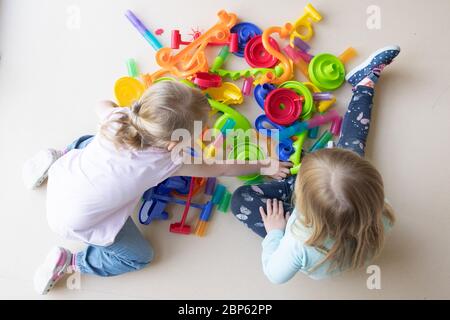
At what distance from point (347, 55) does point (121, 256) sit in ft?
2.69

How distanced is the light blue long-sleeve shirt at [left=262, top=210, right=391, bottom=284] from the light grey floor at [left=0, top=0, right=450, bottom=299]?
12cm

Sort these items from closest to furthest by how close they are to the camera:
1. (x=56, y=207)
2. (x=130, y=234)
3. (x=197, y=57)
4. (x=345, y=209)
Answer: (x=345, y=209), (x=56, y=207), (x=130, y=234), (x=197, y=57)

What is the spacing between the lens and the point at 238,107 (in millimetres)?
1126

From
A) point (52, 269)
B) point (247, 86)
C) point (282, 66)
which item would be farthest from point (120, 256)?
point (282, 66)

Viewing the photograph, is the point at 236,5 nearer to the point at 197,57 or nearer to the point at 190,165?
the point at 197,57

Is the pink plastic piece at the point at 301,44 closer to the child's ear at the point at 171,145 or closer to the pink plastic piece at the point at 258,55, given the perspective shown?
the pink plastic piece at the point at 258,55

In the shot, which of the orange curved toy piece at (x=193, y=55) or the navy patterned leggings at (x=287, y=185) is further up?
the orange curved toy piece at (x=193, y=55)

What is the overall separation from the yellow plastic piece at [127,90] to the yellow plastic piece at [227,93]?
0.19 metres

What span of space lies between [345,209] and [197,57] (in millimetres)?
623

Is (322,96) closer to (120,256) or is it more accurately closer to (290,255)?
(290,255)

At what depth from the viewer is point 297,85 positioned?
3.55 ft

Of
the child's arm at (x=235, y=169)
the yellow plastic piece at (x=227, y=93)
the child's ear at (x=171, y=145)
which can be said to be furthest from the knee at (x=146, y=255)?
the yellow plastic piece at (x=227, y=93)

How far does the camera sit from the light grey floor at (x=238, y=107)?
3.46 ft
